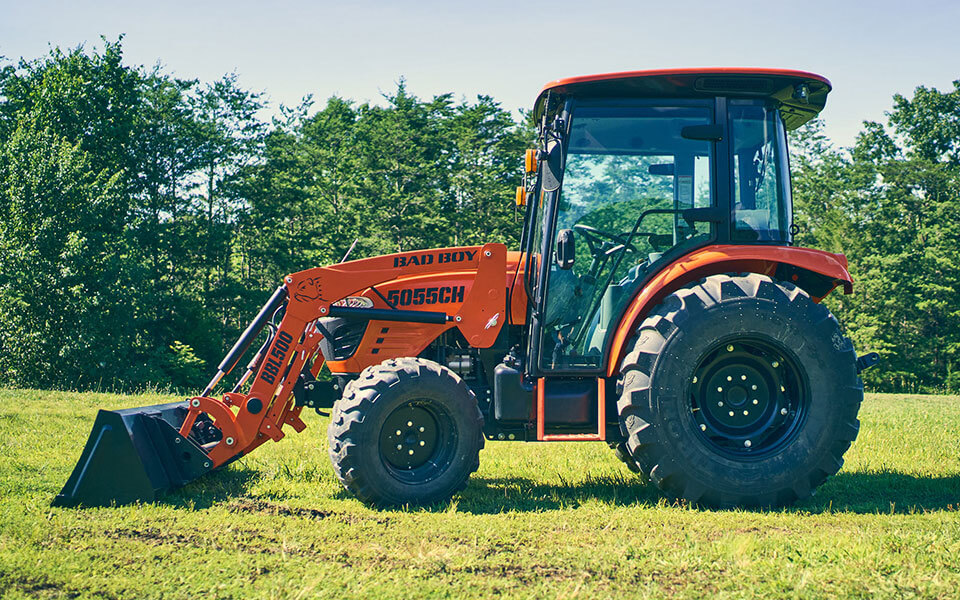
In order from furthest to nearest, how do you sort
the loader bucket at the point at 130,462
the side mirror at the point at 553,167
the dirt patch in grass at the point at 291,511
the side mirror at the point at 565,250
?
the side mirror at the point at 553,167 → the side mirror at the point at 565,250 → the loader bucket at the point at 130,462 → the dirt patch in grass at the point at 291,511

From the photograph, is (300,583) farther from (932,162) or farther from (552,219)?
(932,162)

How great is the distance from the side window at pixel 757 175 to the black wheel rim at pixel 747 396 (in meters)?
0.90

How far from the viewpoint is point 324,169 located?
1556 inches

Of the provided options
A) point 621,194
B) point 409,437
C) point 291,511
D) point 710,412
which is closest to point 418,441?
point 409,437

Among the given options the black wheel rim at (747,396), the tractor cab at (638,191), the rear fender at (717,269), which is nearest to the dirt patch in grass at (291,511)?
the tractor cab at (638,191)

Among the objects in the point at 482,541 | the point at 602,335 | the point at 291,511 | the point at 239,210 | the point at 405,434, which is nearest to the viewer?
the point at 482,541

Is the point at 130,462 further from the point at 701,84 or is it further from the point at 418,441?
the point at 701,84

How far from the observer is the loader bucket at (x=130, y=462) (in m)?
5.34

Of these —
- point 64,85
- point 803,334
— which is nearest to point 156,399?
point 803,334

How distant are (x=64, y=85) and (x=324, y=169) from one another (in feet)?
43.3

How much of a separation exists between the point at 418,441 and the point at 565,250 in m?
1.75

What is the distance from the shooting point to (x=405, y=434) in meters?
5.67

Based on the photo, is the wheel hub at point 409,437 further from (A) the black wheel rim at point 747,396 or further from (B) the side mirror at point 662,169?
(B) the side mirror at point 662,169

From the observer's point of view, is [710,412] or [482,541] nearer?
[482,541]
